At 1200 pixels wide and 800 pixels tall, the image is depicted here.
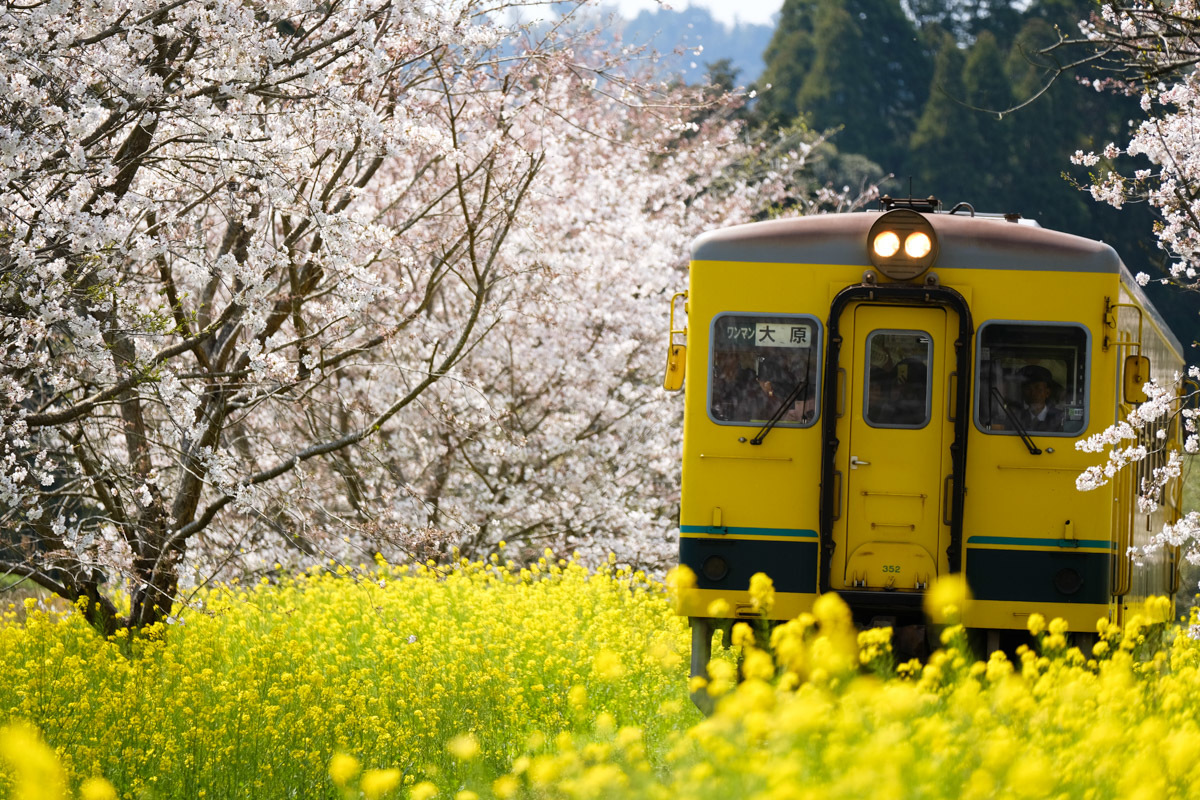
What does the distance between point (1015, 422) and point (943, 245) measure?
0.87 meters

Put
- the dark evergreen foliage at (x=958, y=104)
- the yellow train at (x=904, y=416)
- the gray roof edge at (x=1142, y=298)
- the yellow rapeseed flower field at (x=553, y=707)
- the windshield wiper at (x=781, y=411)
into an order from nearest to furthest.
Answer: the yellow rapeseed flower field at (x=553, y=707) → the yellow train at (x=904, y=416) → the windshield wiper at (x=781, y=411) → the gray roof edge at (x=1142, y=298) → the dark evergreen foliage at (x=958, y=104)

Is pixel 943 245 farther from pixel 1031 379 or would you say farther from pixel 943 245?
pixel 1031 379

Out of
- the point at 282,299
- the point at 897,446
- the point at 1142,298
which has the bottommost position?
the point at 897,446

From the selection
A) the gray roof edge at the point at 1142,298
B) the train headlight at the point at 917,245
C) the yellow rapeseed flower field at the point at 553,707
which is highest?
the train headlight at the point at 917,245

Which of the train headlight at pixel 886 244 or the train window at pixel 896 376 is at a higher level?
the train headlight at pixel 886 244

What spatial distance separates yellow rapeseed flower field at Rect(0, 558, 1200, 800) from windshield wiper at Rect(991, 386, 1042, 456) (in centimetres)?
77

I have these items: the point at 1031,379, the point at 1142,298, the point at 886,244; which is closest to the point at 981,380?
the point at 1031,379

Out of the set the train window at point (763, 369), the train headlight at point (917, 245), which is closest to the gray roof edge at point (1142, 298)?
the train headlight at point (917, 245)

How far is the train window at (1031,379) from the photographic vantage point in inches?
243

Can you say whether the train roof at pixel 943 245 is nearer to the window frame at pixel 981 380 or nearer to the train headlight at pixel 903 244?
the train headlight at pixel 903 244

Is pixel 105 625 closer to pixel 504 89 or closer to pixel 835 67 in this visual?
pixel 504 89

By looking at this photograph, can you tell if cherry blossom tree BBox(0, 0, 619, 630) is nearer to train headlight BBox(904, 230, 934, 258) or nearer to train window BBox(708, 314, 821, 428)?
train window BBox(708, 314, 821, 428)

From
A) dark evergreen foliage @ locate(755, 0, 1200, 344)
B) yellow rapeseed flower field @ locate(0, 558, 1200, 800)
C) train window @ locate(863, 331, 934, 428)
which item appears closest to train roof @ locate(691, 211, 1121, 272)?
train window @ locate(863, 331, 934, 428)

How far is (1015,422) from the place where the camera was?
617 cm
